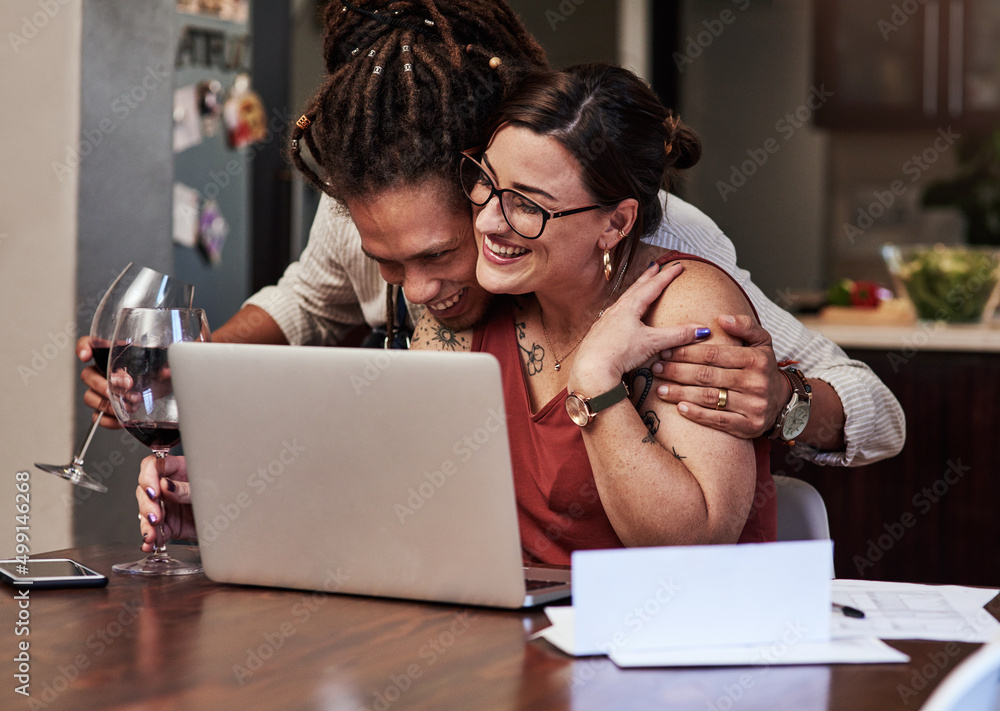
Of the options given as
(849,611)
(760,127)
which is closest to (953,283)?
(760,127)

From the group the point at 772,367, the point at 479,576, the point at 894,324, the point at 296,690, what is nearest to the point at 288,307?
the point at 772,367

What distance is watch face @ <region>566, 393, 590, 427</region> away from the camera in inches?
42.7

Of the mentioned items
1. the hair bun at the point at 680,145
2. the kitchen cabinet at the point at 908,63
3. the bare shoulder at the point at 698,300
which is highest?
the kitchen cabinet at the point at 908,63

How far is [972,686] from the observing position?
1.49ft

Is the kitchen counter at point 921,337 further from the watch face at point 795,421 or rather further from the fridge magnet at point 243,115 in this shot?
the fridge magnet at point 243,115

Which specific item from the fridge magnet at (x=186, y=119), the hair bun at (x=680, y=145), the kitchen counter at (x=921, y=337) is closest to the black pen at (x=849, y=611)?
the hair bun at (x=680, y=145)

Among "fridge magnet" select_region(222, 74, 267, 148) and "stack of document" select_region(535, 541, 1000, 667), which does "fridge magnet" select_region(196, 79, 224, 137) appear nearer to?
"fridge magnet" select_region(222, 74, 267, 148)

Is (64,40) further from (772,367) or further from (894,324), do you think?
(894,324)

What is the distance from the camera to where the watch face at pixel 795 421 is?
4.07 ft

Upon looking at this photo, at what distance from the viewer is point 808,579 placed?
78 cm

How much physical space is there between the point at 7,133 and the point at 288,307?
0.61m

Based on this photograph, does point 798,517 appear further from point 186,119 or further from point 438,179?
point 186,119

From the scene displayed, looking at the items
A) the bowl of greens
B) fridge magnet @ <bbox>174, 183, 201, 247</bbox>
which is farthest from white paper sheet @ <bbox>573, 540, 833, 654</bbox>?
fridge magnet @ <bbox>174, 183, 201, 247</bbox>

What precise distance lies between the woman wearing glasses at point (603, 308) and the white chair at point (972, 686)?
0.59 meters
